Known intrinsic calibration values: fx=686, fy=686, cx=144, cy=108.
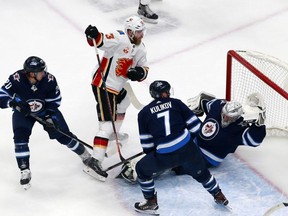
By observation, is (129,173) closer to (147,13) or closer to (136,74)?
(136,74)

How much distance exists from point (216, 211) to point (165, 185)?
37 cm

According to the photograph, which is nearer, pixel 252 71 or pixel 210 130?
pixel 210 130

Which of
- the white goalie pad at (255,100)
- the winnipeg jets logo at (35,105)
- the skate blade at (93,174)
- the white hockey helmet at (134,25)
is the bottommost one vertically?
the skate blade at (93,174)

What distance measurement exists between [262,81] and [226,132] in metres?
0.49

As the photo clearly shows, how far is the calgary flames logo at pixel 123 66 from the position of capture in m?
4.07

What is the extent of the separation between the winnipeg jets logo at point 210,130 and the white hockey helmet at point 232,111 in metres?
0.09

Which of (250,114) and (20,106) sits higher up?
(20,106)

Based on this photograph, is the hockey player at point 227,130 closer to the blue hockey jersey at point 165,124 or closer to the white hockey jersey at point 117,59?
the blue hockey jersey at point 165,124

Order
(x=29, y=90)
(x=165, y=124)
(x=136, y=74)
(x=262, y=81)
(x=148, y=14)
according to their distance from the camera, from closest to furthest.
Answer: (x=165, y=124) → (x=29, y=90) → (x=136, y=74) → (x=262, y=81) → (x=148, y=14)

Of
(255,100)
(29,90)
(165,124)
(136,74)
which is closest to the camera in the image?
(165,124)

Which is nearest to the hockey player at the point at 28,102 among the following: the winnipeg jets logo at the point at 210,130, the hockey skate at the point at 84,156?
the hockey skate at the point at 84,156

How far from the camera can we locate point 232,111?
3.95 m

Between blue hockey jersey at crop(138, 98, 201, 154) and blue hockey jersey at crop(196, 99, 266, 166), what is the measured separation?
405mm

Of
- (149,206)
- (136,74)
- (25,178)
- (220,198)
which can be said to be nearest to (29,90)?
(25,178)
